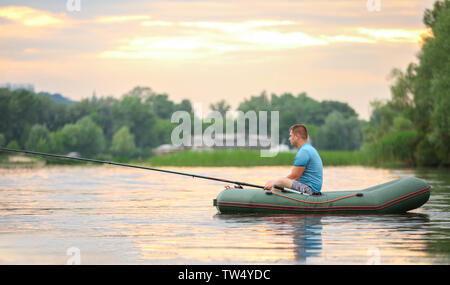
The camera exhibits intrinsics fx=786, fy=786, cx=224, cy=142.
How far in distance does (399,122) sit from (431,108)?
2762 millimetres

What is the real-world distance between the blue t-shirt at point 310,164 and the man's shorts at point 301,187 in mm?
76

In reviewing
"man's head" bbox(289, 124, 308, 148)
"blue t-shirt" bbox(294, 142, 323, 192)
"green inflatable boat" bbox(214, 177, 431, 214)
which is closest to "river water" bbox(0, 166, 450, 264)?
"green inflatable boat" bbox(214, 177, 431, 214)

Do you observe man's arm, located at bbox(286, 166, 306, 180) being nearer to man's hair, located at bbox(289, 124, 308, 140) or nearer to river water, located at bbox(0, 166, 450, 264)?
man's hair, located at bbox(289, 124, 308, 140)

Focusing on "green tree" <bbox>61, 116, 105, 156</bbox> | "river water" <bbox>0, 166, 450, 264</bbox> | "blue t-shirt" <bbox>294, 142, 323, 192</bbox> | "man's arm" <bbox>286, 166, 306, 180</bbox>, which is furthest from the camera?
"green tree" <bbox>61, 116, 105, 156</bbox>

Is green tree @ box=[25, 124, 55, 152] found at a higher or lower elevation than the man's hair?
Answer: lower

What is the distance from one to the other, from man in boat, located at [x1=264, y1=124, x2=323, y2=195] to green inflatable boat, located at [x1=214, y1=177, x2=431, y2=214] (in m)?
0.16

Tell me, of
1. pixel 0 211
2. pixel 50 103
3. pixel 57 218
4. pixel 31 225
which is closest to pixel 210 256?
pixel 31 225

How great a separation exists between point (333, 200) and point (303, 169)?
2.23ft

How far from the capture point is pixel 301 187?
12.5 metres

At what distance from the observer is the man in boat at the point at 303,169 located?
40.4ft

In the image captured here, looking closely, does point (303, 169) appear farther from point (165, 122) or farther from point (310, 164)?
point (165, 122)

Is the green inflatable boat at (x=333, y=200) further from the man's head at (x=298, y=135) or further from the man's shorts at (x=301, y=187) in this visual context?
the man's head at (x=298, y=135)

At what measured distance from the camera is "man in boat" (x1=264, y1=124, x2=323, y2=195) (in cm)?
1230

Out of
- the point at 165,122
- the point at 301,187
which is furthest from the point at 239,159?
the point at 165,122
